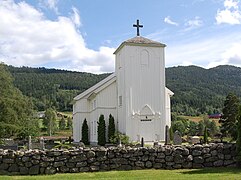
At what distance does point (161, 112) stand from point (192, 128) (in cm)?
3560

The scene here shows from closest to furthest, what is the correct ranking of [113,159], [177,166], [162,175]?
[162,175]
[113,159]
[177,166]

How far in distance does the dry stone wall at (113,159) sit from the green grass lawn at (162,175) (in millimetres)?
524

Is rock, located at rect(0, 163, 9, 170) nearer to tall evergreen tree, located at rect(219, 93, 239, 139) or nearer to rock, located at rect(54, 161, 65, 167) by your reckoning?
rock, located at rect(54, 161, 65, 167)

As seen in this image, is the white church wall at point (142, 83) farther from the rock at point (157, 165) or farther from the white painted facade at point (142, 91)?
the rock at point (157, 165)

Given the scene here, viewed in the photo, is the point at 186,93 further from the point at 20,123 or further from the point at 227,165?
the point at 227,165

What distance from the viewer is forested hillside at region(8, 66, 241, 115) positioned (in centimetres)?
13538

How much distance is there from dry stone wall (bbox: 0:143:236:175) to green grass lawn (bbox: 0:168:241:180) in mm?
524

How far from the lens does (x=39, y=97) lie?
141125 millimetres

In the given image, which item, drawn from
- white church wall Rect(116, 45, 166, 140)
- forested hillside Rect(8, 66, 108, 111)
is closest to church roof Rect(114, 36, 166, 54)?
white church wall Rect(116, 45, 166, 140)

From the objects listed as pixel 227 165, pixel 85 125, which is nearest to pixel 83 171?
pixel 227 165

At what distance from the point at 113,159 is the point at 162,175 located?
7.46 feet

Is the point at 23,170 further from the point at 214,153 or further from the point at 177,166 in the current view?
the point at 214,153

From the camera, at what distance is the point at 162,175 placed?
484 inches

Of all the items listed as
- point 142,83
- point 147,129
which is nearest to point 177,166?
point 147,129
